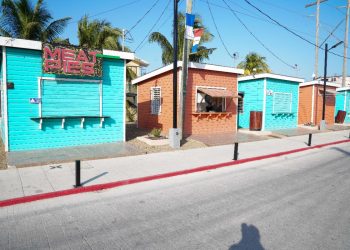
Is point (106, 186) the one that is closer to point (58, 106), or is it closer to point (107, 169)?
point (107, 169)

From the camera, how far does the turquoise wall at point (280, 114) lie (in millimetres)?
19078

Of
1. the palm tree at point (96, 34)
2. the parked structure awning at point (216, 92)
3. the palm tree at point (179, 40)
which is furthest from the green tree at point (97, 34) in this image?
the parked structure awning at point (216, 92)

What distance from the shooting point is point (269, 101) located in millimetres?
19094

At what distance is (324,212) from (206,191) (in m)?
2.54

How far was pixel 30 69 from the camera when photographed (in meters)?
10.1

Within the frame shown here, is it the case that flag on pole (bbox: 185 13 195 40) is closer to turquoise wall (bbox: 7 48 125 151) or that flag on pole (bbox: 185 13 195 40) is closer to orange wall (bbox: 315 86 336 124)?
turquoise wall (bbox: 7 48 125 151)

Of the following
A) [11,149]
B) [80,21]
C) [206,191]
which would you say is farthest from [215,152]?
[80,21]

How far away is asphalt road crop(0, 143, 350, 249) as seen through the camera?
13.1 ft

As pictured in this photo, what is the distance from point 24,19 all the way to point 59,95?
11.3 meters

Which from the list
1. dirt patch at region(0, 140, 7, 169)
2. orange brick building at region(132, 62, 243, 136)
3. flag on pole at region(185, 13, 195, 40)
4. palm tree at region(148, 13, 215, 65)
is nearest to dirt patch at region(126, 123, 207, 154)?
orange brick building at region(132, 62, 243, 136)

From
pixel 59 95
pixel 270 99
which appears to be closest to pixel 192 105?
pixel 59 95

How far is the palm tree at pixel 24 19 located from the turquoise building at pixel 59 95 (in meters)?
9.00

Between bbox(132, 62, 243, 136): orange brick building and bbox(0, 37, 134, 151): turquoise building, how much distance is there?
388 centimetres

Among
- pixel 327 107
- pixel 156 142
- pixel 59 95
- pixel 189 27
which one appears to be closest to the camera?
pixel 59 95
